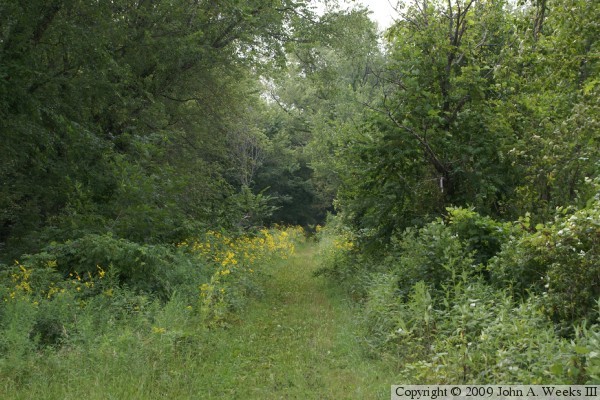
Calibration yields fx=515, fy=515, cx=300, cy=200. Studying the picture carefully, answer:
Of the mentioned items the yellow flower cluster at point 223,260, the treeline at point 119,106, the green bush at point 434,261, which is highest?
the treeline at point 119,106

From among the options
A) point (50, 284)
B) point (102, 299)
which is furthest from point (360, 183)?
point (50, 284)

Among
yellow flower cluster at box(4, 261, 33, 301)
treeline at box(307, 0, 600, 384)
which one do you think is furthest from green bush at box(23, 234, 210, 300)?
treeline at box(307, 0, 600, 384)

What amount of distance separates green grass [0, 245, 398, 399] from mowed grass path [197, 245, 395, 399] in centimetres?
1

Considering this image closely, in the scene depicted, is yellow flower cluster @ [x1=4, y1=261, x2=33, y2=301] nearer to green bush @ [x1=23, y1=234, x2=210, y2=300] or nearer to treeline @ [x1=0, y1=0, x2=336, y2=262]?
green bush @ [x1=23, y1=234, x2=210, y2=300]

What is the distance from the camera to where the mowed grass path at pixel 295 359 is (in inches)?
218

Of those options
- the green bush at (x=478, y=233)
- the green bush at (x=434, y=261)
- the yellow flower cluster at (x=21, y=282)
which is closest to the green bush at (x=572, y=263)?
the green bush at (x=434, y=261)

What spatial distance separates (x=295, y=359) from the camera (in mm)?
6723

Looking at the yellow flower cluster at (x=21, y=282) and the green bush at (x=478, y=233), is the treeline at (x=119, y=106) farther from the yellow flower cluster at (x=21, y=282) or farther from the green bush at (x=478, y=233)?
the green bush at (x=478, y=233)

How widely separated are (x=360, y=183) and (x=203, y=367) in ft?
21.3

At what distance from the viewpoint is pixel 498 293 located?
20.4 feet

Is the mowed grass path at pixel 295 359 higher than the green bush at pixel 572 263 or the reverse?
the reverse

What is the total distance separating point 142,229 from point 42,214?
2.46 m

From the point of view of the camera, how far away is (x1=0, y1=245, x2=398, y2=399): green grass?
518cm

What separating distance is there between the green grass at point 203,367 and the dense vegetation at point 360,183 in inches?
5.5
